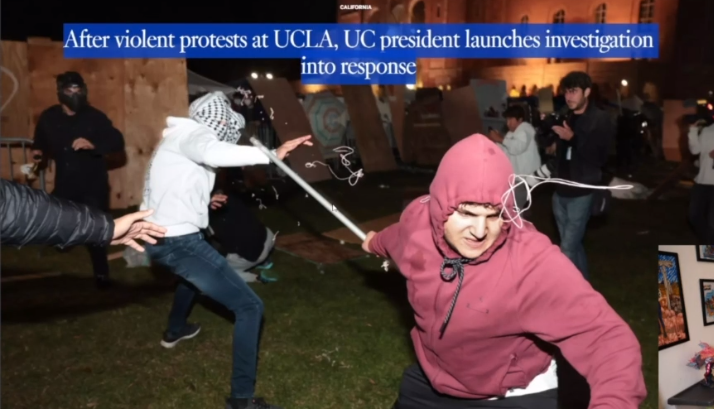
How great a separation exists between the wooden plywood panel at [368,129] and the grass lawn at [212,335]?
7.84 m

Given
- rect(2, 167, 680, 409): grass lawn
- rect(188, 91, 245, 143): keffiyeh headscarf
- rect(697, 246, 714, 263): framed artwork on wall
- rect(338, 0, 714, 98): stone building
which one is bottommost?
rect(2, 167, 680, 409): grass lawn

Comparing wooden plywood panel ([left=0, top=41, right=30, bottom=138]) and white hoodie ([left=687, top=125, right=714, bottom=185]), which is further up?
wooden plywood panel ([left=0, top=41, right=30, bottom=138])

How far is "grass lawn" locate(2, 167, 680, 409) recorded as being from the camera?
4.34 metres

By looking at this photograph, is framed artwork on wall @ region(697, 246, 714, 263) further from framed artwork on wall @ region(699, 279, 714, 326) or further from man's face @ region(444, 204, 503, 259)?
man's face @ region(444, 204, 503, 259)

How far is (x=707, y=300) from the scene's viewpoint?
2.32 meters

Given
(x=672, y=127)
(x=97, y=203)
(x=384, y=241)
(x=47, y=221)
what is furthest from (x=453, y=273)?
(x=672, y=127)

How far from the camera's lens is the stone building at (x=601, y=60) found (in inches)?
1188

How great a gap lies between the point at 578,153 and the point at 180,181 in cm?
360

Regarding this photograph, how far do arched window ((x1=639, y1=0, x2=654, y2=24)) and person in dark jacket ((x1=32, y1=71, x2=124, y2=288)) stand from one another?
32.8 m

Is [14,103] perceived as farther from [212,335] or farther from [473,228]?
[473,228]

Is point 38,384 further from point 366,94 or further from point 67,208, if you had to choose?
point 366,94

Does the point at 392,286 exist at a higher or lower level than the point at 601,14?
lower

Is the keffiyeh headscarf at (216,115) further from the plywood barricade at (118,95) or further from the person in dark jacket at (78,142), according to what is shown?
the plywood barricade at (118,95)

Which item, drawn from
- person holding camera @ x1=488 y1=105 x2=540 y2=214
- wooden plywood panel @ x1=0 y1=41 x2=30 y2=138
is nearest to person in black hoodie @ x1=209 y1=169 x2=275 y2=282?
person holding camera @ x1=488 y1=105 x2=540 y2=214
